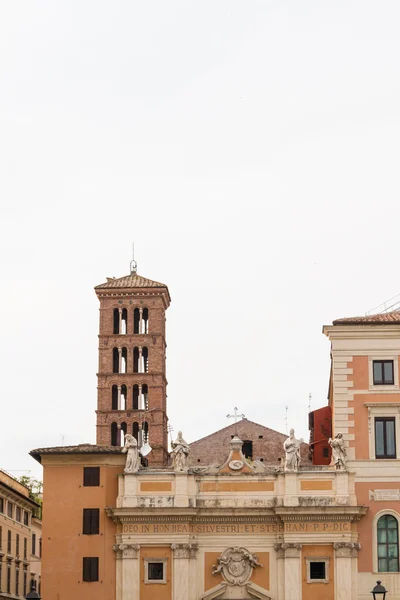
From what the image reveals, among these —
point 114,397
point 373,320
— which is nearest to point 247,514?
point 373,320

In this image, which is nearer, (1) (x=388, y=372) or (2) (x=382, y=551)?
(2) (x=382, y=551)

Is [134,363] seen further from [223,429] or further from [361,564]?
[361,564]

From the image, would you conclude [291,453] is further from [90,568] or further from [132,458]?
[90,568]

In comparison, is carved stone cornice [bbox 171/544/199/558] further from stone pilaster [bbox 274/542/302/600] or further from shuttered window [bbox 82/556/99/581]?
stone pilaster [bbox 274/542/302/600]

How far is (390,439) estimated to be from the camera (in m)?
55.9

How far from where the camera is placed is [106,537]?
55.3 m

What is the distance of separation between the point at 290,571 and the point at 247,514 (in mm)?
2889

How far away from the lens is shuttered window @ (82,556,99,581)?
2159 inches

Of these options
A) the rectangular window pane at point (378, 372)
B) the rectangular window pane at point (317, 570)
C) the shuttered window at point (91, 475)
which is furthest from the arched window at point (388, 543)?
the shuttered window at point (91, 475)

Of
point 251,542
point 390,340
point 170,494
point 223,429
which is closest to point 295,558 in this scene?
point 251,542

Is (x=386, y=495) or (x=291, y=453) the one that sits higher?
(x=291, y=453)

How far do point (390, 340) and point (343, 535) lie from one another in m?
8.41

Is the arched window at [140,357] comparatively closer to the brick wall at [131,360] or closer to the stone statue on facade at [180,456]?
the brick wall at [131,360]

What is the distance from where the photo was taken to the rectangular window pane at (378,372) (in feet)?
185
